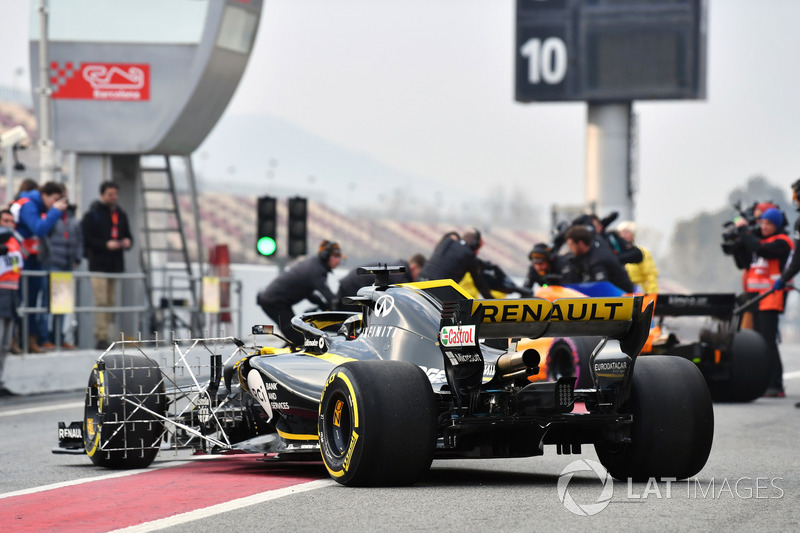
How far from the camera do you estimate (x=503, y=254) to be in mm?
115750

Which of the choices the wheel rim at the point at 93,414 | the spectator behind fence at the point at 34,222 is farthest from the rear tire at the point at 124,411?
the spectator behind fence at the point at 34,222

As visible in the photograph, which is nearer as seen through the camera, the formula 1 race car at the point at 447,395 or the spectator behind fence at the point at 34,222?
the formula 1 race car at the point at 447,395

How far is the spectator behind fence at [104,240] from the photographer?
20266mm

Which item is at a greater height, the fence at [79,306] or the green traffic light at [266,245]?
the green traffic light at [266,245]

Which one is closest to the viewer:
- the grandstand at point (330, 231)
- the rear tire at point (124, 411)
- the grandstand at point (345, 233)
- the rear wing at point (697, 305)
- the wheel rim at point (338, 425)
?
the wheel rim at point (338, 425)

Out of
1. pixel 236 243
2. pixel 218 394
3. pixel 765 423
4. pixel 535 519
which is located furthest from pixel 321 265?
pixel 236 243

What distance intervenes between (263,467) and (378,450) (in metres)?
2.37

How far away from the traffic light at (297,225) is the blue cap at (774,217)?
27.6 ft

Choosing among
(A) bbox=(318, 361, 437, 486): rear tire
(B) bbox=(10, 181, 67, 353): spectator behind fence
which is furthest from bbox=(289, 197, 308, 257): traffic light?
(A) bbox=(318, 361, 437, 486): rear tire

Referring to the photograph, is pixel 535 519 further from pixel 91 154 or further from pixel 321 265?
pixel 91 154

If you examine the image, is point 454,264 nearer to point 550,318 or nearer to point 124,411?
point 124,411

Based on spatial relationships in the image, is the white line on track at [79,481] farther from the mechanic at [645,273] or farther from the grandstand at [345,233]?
the grandstand at [345,233]

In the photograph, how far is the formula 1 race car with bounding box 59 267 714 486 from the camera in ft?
25.8

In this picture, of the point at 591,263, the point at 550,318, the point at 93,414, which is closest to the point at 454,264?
the point at 591,263
